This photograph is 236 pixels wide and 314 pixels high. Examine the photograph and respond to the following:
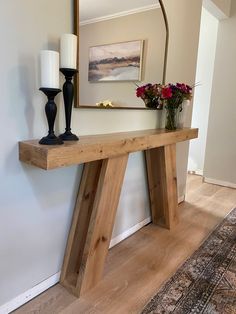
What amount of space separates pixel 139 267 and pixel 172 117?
3.87 ft

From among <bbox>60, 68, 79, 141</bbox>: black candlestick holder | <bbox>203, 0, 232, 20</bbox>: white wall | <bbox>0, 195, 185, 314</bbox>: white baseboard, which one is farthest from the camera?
<bbox>203, 0, 232, 20</bbox>: white wall

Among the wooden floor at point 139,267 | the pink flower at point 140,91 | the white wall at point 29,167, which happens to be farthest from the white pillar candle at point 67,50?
the wooden floor at point 139,267

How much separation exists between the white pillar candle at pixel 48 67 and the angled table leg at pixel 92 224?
54cm

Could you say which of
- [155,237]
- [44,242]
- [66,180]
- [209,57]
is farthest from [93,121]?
[209,57]

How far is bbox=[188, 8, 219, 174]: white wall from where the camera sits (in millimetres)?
3553

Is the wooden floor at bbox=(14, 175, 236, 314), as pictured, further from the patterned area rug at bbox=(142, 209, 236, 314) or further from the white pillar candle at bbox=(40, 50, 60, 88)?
the white pillar candle at bbox=(40, 50, 60, 88)

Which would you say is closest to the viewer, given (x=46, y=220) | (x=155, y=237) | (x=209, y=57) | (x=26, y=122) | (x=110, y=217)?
(x=26, y=122)

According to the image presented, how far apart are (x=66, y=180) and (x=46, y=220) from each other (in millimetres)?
248

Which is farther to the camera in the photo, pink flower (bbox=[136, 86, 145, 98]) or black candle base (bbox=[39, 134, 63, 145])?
pink flower (bbox=[136, 86, 145, 98])

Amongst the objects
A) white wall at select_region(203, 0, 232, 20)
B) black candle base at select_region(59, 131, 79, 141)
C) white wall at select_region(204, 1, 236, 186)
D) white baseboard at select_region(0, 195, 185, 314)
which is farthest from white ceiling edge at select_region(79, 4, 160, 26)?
white wall at select_region(204, 1, 236, 186)

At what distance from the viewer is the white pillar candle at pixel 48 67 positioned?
110 cm

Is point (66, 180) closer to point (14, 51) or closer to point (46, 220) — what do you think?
point (46, 220)

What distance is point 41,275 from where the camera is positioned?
1.49 m

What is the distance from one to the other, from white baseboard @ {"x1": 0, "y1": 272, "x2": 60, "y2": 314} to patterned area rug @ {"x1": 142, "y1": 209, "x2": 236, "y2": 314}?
57 centimetres
